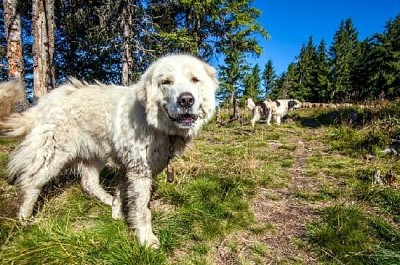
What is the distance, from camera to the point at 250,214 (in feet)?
12.3

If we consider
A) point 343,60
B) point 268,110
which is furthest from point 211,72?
point 343,60

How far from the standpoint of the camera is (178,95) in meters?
2.81

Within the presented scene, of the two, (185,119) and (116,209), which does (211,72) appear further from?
(116,209)

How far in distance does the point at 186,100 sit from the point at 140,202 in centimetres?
121

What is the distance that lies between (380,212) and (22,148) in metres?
4.36

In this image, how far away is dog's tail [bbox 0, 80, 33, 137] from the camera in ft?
12.1

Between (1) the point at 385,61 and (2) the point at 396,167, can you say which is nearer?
(2) the point at 396,167

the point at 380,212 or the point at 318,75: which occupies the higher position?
the point at 318,75

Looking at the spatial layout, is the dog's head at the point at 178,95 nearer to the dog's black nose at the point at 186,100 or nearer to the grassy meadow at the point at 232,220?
the dog's black nose at the point at 186,100

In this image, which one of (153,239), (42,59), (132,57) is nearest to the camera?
(153,239)

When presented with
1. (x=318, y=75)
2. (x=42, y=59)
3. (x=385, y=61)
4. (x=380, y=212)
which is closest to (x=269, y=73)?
(x=318, y=75)

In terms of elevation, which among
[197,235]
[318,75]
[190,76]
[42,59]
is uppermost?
[318,75]

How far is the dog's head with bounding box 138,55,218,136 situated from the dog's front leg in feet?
1.91

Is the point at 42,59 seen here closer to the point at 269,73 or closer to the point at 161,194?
the point at 161,194
